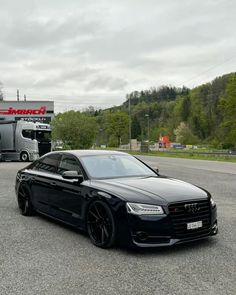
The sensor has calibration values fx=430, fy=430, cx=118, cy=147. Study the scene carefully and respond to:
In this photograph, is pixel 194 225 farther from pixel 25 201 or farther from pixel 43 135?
pixel 43 135

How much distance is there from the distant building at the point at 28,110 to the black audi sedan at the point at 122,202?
3190 cm

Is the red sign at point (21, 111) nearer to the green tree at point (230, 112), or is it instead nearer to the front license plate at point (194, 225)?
the front license plate at point (194, 225)

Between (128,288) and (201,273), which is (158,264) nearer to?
(201,273)

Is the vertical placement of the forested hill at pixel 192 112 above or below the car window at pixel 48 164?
above

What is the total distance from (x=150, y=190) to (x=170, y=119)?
12959 cm

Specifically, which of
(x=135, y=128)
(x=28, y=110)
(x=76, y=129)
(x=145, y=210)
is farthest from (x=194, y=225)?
(x=135, y=128)

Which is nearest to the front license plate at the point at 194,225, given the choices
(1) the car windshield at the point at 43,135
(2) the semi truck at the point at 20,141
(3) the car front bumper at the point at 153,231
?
(3) the car front bumper at the point at 153,231

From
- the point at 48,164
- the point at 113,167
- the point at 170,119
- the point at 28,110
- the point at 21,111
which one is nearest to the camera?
the point at 113,167

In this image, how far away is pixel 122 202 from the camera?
5.71m

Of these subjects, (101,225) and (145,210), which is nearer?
(145,210)

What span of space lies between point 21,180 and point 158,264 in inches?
174

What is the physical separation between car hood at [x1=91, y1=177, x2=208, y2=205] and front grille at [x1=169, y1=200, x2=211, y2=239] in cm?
10

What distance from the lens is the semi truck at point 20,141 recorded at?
3056cm

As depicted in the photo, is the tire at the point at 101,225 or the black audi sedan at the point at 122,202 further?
the tire at the point at 101,225
